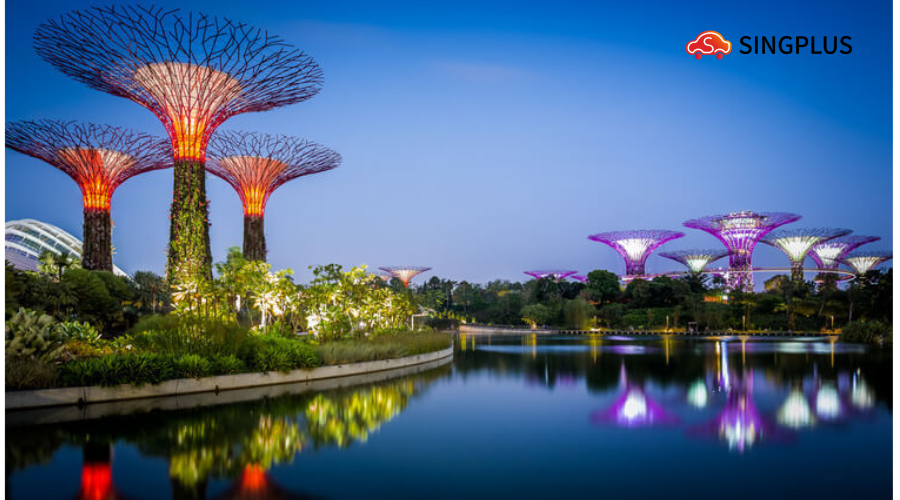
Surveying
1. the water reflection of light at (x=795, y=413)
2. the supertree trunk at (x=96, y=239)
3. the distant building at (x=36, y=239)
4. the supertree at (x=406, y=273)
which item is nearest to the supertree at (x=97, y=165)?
the supertree trunk at (x=96, y=239)

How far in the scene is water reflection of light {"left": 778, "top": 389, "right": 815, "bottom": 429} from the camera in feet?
23.7

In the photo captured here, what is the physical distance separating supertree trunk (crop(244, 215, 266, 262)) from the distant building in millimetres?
32973

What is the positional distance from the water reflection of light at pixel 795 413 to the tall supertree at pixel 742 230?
176 ft

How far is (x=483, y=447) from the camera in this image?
248 inches

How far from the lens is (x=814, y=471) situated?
5.22 metres

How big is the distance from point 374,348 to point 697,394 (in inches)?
257

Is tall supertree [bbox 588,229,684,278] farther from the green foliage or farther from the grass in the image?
the green foliage

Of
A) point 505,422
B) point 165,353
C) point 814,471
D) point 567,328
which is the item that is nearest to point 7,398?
point 165,353

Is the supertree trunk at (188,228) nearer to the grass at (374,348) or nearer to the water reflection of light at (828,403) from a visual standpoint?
the grass at (374,348)

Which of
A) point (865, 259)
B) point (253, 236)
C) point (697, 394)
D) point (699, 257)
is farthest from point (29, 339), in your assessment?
point (865, 259)

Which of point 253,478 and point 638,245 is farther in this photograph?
point 638,245

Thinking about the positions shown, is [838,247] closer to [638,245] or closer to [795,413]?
[638,245]

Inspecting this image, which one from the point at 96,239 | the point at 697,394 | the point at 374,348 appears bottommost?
the point at 697,394

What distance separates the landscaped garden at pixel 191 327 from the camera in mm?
8453
